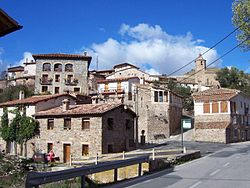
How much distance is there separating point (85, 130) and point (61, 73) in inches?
1405

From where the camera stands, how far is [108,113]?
34.6 metres

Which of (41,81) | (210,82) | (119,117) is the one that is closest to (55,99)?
(119,117)

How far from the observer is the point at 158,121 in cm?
5119

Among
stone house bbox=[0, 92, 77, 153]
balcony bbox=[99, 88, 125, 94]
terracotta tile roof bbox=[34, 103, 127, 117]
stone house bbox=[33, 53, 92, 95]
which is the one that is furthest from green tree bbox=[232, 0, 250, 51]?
stone house bbox=[33, 53, 92, 95]

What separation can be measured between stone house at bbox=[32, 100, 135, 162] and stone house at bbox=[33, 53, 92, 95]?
28995 mm

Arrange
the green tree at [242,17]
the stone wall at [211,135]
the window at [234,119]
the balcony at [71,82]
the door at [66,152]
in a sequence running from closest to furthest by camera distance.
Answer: the green tree at [242,17] → the door at [66,152] → the stone wall at [211,135] → the window at [234,119] → the balcony at [71,82]

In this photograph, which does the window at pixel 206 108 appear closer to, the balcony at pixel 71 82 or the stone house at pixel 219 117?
the stone house at pixel 219 117

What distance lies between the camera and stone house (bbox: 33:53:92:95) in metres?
67.4

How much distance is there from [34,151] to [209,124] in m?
23.6

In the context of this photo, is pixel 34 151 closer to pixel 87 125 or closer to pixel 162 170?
pixel 87 125

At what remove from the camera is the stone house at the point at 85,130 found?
3397cm

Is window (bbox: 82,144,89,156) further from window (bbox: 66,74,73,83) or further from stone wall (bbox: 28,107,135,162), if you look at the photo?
window (bbox: 66,74,73,83)

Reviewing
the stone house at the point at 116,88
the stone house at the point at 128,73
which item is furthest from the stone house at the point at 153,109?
the stone house at the point at 128,73

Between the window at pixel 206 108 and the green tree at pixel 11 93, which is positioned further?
the green tree at pixel 11 93
